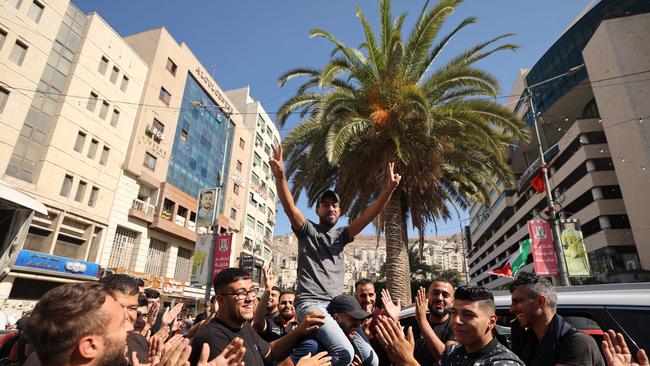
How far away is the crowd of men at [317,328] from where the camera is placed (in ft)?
5.31

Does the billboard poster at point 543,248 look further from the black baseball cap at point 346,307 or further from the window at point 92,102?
the window at point 92,102

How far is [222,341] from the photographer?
246 cm

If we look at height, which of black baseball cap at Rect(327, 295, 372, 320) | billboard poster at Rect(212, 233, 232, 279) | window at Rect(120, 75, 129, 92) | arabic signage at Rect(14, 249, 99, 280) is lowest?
black baseball cap at Rect(327, 295, 372, 320)

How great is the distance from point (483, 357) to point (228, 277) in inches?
73.2

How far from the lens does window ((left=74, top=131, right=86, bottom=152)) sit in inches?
863

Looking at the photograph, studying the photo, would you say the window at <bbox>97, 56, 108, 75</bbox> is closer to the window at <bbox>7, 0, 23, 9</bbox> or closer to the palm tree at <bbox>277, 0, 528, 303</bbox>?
the window at <bbox>7, 0, 23, 9</bbox>

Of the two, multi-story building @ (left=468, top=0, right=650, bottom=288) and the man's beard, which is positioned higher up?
multi-story building @ (left=468, top=0, right=650, bottom=288)

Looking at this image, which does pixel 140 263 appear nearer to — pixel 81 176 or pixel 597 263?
pixel 81 176

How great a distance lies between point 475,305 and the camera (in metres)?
2.46

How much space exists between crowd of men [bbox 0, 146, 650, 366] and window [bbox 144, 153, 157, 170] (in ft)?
84.7

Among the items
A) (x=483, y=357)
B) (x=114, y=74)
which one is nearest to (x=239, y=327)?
(x=483, y=357)

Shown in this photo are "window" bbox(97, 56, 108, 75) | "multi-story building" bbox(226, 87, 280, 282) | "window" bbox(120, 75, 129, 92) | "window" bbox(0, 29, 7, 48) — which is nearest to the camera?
"window" bbox(0, 29, 7, 48)

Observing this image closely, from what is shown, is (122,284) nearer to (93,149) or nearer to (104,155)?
(93,149)

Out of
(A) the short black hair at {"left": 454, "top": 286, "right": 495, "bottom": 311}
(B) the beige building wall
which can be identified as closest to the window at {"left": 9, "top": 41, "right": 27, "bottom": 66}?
(A) the short black hair at {"left": 454, "top": 286, "right": 495, "bottom": 311}
